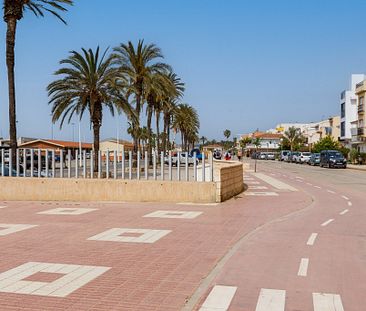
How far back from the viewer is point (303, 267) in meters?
7.52

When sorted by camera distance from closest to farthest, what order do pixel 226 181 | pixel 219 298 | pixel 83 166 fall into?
pixel 219 298, pixel 226 181, pixel 83 166

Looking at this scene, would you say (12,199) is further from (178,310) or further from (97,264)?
(178,310)

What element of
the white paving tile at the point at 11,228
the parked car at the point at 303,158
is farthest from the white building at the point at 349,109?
the white paving tile at the point at 11,228

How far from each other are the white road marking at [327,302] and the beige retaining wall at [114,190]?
426 inches

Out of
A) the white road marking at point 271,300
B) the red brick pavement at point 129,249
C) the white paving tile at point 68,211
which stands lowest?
the white road marking at point 271,300

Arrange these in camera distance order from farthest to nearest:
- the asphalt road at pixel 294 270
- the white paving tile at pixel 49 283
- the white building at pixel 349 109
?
the white building at pixel 349 109, the white paving tile at pixel 49 283, the asphalt road at pixel 294 270

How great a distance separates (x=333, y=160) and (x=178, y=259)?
50.4 metres

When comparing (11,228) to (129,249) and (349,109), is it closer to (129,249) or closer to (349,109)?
(129,249)

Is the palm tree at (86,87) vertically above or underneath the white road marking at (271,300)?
above

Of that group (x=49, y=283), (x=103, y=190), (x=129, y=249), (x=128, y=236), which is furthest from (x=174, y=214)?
(x=49, y=283)

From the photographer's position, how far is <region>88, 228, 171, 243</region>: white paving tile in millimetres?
9781

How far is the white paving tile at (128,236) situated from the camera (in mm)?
9781

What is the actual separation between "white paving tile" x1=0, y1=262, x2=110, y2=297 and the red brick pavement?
15 cm

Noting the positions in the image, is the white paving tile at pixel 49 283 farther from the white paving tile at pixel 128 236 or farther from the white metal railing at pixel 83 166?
the white metal railing at pixel 83 166
